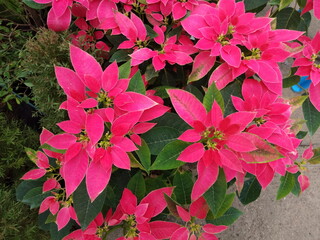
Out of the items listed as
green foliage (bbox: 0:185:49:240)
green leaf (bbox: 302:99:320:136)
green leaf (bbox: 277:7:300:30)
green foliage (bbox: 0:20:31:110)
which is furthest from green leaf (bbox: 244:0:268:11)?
green foliage (bbox: 0:185:49:240)

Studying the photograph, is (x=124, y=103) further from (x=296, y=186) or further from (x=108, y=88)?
(x=296, y=186)

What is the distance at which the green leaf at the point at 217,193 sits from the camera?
75 centimetres

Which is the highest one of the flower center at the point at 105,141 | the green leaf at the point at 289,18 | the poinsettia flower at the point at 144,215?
the flower center at the point at 105,141

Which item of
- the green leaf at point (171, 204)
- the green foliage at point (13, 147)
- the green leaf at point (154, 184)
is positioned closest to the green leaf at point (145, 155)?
the green leaf at point (171, 204)

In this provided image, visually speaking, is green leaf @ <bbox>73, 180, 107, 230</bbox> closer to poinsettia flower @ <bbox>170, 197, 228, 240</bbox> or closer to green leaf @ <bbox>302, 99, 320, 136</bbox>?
poinsettia flower @ <bbox>170, 197, 228, 240</bbox>

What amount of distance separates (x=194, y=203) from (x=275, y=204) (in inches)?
42.4

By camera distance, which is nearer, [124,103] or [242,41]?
[124,103]

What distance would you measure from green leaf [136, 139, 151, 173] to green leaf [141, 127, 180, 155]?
0.03m

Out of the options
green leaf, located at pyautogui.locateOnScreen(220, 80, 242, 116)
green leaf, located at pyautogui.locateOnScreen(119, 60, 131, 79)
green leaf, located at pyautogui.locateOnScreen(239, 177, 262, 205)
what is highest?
green leaf, located at pyautogui.locateOnScreen(119, 60, 131, 79)

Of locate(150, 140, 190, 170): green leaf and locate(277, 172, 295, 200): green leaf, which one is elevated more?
locate(150, 140, 190, 170): green leaf

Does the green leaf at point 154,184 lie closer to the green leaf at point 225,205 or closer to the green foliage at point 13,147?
the green leaf at point 225,205

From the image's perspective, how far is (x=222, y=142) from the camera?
70 centimetres

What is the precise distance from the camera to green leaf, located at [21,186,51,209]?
0.93 metres

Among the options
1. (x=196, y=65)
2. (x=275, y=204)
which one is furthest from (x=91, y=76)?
(x=275, y=204)
